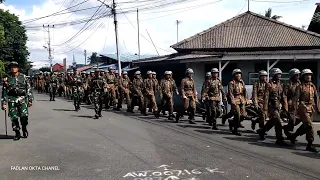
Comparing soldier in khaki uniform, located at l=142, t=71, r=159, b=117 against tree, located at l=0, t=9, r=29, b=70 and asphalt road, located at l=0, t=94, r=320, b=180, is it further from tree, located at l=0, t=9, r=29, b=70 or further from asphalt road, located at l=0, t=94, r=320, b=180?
tree, located at l=0, t=9, r=29, b=70

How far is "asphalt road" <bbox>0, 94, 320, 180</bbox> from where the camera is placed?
265 inches

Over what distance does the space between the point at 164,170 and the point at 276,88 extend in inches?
187

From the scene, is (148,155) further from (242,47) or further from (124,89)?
(242,47)

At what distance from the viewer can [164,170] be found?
22.7 feet

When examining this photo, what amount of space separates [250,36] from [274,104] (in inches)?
669

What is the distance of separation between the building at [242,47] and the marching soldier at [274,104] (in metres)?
10.1

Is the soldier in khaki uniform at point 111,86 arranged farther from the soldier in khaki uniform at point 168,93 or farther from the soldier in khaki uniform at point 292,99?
the soldier in khaki uniform at point 292,99

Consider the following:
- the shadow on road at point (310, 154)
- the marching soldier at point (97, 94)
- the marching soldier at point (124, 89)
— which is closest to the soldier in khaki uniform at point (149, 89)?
the marching soldier at point (124, 89)

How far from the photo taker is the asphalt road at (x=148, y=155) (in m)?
6.74

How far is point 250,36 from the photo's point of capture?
2638 centimetres

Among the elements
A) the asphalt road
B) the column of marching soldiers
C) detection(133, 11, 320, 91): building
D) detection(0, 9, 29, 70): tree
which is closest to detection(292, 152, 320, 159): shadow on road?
the asphalt road

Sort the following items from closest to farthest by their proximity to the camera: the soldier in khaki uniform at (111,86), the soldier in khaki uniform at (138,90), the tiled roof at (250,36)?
1. the soldier in khaki uniform at (138,90)
2. the soldier in khaki uniform at (111,86)
3. the tiled roof at (250,36)

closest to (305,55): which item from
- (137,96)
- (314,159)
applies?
(137,96)

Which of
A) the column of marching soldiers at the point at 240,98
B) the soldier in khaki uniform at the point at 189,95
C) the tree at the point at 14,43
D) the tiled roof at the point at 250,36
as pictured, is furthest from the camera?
the tree at the point at 14,43
